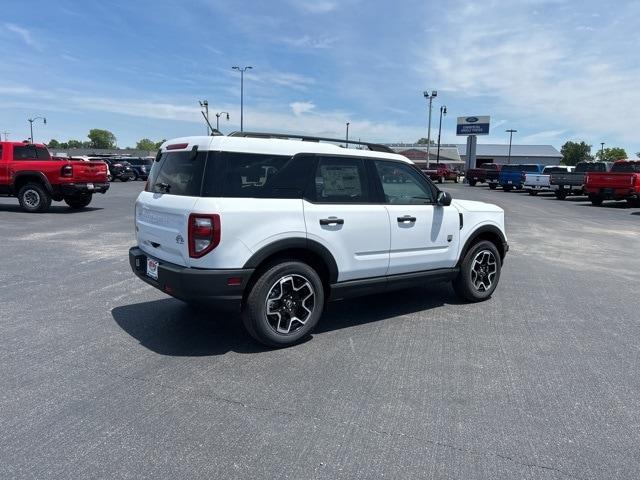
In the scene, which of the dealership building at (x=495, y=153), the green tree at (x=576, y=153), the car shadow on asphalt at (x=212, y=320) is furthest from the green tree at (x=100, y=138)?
the car shadow on asphalt at (x=212, y=320)

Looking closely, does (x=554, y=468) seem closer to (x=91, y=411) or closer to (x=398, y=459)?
(x=398, y=459)

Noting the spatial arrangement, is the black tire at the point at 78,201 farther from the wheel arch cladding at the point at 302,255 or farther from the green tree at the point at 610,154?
the green tree at the point at 610,154

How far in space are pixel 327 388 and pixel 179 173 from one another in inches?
89.3

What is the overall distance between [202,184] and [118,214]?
38.7ft

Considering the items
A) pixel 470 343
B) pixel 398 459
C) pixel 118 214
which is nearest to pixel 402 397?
pixel 398 459

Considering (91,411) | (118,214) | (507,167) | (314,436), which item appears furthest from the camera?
(507,167)

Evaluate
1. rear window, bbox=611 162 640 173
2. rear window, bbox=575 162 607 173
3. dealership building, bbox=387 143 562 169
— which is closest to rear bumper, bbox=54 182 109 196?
rear window, bbox=611 162 640 173

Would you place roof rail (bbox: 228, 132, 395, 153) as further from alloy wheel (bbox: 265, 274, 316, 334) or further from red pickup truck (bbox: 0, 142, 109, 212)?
red pickup truck (bbox: 0, 142, 109, 212)

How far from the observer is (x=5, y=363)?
3934 mm

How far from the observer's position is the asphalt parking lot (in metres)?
2.75

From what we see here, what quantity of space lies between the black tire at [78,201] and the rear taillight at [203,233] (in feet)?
42.6

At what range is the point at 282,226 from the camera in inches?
164

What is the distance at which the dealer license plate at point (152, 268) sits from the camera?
4309mm

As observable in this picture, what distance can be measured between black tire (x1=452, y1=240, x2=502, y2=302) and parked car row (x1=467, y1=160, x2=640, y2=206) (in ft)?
61.6
